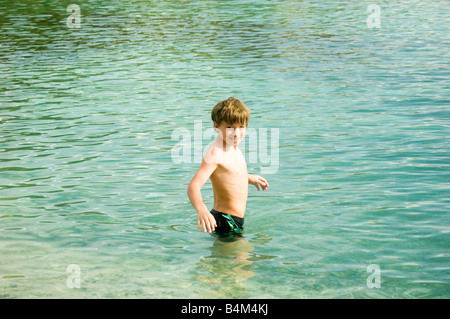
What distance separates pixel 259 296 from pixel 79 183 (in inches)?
159

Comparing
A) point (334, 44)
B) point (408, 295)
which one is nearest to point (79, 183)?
point (408, 295)

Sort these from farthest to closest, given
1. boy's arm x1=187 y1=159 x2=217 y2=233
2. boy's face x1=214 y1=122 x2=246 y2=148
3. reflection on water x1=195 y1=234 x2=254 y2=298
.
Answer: boy's face x1=214 y1=122 x2=246 y2=148, boy's arm x1=187 y1=159 x2=217 y2=233, reflection on water x1=195 y1=234 x2=254 y2=298

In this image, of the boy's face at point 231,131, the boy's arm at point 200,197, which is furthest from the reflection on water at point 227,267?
the boy's face at point 231,131

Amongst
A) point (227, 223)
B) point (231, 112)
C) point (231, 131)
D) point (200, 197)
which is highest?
point (231, 112)

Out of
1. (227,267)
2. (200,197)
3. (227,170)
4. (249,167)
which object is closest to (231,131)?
(227,170)

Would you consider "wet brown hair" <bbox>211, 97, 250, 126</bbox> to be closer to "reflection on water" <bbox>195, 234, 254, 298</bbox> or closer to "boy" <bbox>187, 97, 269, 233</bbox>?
"boy" <bbox>187, 97, 269, 233</bbox>

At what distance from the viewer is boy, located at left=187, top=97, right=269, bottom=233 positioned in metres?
6.30

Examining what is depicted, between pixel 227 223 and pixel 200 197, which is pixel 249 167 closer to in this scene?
pixel 227 223

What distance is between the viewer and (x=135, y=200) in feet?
27.6

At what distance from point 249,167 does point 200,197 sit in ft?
12.1

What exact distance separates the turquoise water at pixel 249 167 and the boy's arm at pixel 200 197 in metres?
0.48

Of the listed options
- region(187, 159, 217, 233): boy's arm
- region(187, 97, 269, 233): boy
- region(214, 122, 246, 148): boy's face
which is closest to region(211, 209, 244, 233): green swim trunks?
region(187, 97, 269, 233): boy

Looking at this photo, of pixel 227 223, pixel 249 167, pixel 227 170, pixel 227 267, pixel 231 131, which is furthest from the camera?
pixel 249 167

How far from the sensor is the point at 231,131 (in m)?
6.47
